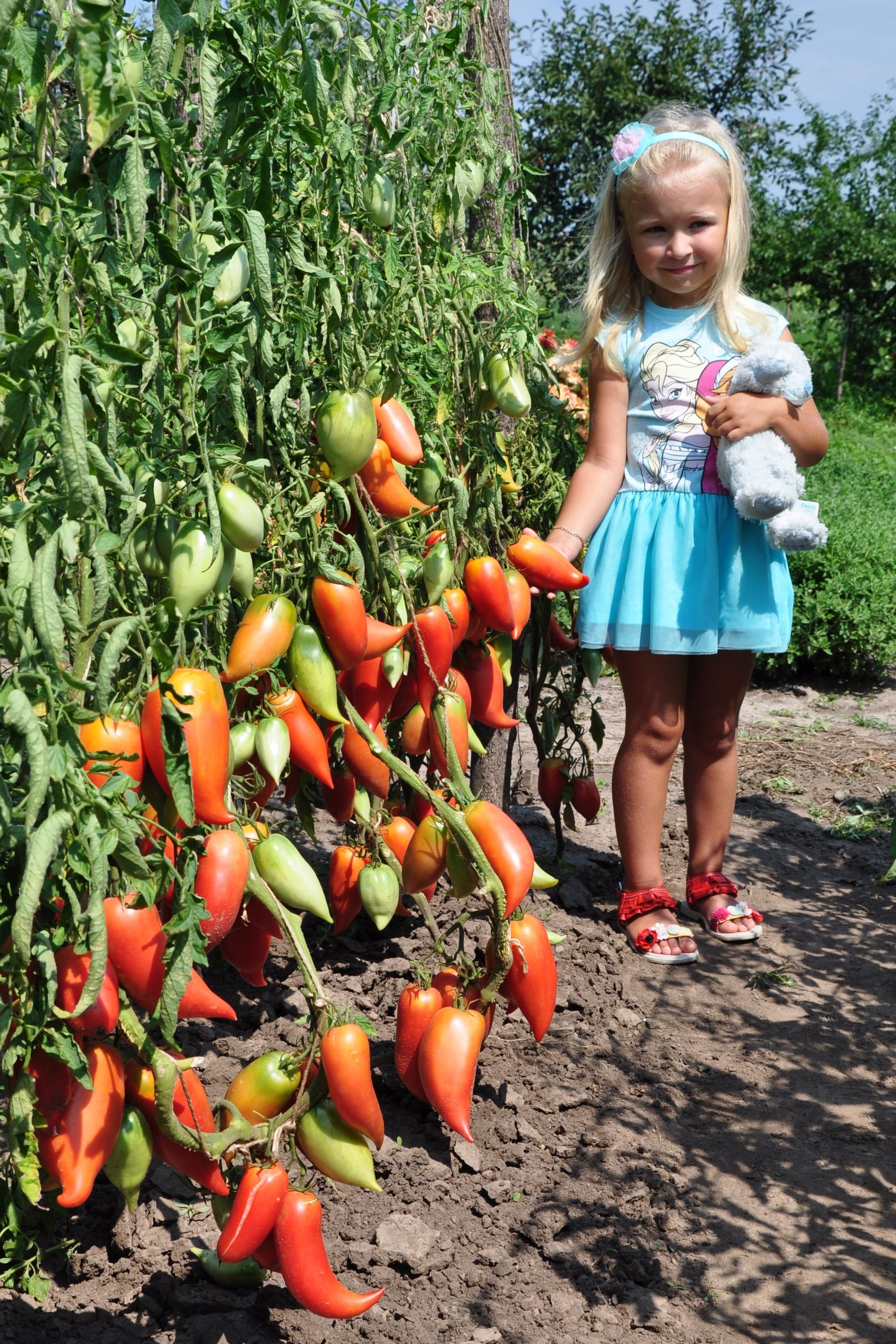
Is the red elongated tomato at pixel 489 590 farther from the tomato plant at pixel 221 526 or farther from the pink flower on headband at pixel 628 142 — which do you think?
the pink flower on headband at pixel 628 142

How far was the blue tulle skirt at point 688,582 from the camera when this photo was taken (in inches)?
87.2

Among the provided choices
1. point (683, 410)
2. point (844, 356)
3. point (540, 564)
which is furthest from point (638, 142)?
point (844, 356)

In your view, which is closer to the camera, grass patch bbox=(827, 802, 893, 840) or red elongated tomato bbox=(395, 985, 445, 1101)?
red elongated tomato bbox=(395, 985, 445, 1101)

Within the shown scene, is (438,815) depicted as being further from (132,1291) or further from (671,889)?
(671,889)

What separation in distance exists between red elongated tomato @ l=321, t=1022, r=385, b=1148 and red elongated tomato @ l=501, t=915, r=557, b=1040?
28 centimetres

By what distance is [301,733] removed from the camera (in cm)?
140

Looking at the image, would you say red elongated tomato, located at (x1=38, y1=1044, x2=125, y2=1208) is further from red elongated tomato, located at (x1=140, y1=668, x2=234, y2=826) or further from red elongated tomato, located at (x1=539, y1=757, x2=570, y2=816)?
red elongated tomato, located at (x1=539, y1=757, x2=570, y2=816)

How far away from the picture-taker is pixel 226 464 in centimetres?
117

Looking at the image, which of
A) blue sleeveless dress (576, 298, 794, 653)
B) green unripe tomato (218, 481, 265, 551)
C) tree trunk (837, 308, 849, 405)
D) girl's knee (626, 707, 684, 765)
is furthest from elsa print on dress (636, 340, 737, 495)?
tree trunk (837, 308, 849, 405)

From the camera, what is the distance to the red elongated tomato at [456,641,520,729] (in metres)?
1.83

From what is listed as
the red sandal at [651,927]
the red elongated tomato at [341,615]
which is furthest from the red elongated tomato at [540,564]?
the red sandal at [651,927]

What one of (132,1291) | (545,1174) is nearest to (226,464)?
(132,1291)

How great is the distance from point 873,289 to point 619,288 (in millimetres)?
10117

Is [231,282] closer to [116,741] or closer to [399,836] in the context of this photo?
[116,741]
